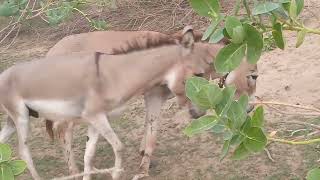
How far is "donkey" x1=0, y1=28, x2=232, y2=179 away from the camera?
3543mm

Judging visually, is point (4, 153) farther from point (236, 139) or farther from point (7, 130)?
point (7, 130)

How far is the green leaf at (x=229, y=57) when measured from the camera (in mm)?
1375

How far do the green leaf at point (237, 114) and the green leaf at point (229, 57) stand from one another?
0.30ft

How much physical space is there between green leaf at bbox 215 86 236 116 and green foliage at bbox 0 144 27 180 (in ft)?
1.68

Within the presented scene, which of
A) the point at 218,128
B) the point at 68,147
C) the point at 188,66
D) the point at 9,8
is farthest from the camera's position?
the point at 9,8

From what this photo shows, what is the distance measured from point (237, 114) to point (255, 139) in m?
0.07

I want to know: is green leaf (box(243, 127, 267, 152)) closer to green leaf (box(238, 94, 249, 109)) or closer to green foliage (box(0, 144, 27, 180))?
green leaf (box(238, 94, 249, 109))

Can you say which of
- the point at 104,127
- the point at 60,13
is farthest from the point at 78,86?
the point at 60,13

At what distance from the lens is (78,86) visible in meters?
3.54

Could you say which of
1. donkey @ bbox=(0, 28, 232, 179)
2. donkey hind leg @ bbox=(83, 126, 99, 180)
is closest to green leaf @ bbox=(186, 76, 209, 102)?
donkey @ bbox=(0, 28, 232, 179)

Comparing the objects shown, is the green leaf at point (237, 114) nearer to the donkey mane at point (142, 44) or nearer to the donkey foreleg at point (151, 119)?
the donkey mane at point (142, 44)

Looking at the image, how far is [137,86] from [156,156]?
0.79 m

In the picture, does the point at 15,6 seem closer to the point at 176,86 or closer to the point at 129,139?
the point at 129,139

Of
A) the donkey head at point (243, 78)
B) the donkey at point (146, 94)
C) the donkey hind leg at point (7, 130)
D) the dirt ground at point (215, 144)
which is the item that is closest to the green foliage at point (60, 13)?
the dirt ground at point (215, 144)
